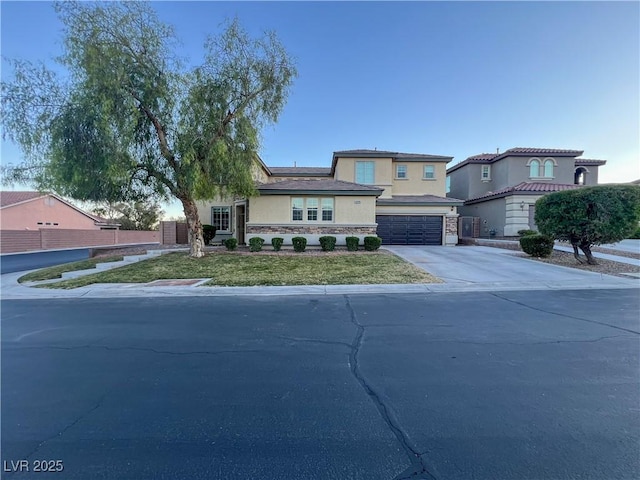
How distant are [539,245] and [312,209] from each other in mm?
11745

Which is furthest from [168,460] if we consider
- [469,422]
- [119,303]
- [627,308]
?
[627,308]

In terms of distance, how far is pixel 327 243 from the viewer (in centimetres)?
1638

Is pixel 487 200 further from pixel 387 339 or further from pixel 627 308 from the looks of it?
pixel 387 339

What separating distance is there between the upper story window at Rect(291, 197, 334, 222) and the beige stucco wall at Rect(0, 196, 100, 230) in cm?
3254

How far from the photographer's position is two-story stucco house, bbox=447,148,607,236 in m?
20.7

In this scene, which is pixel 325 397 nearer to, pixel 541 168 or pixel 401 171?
pixel 401 171

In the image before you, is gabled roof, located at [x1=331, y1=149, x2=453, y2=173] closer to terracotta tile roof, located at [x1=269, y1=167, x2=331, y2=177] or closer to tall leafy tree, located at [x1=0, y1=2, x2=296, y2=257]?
terracotta tile roof, located at [x1=269, y1=167, x2=331, y2=177]

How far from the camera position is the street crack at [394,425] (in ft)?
7.02

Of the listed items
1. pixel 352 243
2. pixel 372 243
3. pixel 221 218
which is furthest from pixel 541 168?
pixel 221 218

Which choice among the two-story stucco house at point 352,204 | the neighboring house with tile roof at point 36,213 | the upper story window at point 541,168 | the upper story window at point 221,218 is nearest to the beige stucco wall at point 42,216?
the neighboring house with tile roof at point 36,213

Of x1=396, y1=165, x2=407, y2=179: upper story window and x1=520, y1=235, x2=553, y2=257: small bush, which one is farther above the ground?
x1=396, y1=165, x2=407, y2=179: upper story window

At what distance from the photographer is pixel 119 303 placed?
7.46m

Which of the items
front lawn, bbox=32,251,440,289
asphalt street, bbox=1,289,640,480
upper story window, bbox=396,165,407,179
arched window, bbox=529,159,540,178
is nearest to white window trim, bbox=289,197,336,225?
front lawn, bbox=32,251,440,289

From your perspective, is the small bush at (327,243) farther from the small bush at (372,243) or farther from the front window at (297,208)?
the front window at (297,208)
